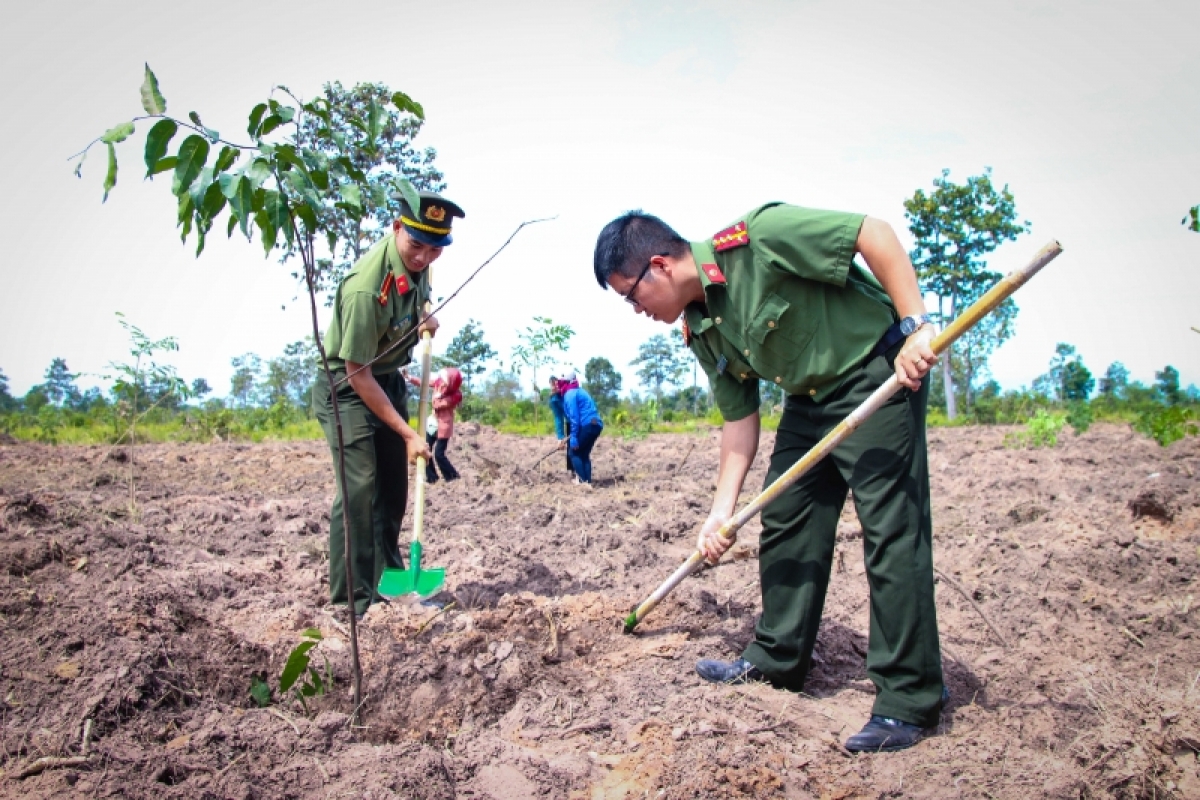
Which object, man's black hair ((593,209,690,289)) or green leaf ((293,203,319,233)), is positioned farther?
man's black hair ((593,209,690,289))

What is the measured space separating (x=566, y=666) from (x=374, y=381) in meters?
1.46

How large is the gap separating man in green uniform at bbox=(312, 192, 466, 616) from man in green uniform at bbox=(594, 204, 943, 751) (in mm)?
1194

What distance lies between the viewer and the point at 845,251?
7.50ft

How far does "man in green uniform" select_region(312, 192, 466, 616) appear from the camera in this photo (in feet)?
11.0

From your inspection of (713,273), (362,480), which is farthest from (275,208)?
(362,480)

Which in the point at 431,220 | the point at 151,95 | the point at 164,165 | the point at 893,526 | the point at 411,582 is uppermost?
the point at 431,220

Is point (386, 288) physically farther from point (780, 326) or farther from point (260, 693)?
point (780, 326)

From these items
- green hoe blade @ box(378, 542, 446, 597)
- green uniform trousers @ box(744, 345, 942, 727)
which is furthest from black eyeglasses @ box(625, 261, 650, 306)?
green hoe blade @ box(378, 542, 446, 597)

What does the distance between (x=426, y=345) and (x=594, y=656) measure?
5.55 ft

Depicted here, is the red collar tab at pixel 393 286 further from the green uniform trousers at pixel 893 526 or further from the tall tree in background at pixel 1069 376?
the tall tree in background at pixel 1069 376

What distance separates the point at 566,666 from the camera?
2959mm

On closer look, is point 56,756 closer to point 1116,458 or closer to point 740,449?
point 740,449

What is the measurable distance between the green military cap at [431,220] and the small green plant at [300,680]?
165 centimetres

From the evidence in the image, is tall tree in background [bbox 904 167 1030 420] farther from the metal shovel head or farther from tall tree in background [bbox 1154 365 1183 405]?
the metal shovel head
